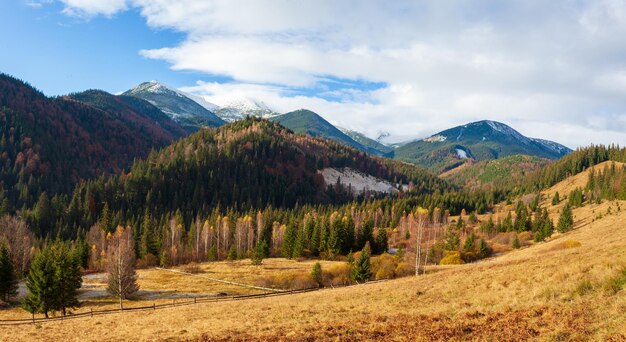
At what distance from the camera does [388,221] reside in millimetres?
193625

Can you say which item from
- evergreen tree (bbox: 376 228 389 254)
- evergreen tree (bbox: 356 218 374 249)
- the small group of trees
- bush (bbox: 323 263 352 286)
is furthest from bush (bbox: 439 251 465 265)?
the small group of trees

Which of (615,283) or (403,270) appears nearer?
(615,283)

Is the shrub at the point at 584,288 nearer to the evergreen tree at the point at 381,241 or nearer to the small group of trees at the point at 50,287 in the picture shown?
the small group of trees at the point at 50,287

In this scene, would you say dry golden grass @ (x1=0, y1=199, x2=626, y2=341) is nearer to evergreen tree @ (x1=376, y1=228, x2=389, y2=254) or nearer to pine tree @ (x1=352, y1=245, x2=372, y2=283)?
pine tree @ (x1=352, y1=245, x2=372, y2=283)

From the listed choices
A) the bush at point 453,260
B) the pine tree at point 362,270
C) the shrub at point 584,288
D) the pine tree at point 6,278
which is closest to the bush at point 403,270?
the pine tree at point 362,270

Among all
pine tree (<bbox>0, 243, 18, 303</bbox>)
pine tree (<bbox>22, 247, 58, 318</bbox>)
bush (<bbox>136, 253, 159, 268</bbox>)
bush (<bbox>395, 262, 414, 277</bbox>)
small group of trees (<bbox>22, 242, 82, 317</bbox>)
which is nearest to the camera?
pine tree (<bbox>22, 247, 58, 318</bbox>)

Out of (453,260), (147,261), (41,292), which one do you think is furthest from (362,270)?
(147,261)

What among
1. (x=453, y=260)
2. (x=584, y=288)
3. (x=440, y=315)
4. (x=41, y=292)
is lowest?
(x=453, y=260)

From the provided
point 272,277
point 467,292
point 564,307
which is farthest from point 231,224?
point 564,307

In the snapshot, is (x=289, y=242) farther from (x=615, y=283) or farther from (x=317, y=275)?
(x=615, y=283)

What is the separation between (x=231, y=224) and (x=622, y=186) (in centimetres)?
17131

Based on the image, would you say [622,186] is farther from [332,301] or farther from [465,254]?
[332,301]

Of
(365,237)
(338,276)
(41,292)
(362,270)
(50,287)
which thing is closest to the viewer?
(41,292)

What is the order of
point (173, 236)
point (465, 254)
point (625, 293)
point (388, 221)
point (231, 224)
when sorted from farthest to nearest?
point (388, 221), point (231, 224), point (173, 236), point (465, 254), point (625, 293)
